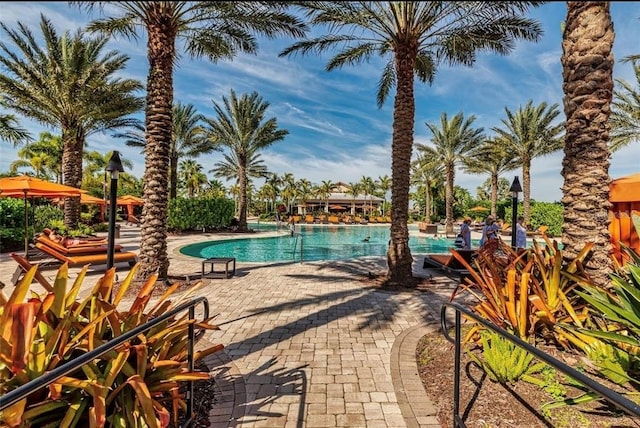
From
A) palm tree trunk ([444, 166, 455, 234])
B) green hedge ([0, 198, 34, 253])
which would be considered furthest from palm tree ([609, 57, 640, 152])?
green hedge ([0, 198, 34, 253])

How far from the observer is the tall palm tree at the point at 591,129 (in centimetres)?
404

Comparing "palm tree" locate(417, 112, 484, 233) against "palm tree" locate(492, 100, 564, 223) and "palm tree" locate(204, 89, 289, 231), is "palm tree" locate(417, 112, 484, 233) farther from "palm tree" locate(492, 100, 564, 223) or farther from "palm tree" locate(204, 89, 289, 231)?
"palm tree" locate(204, 89, 289, 231)

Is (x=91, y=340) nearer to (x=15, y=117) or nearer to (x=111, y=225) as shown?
(x=111, y=225)

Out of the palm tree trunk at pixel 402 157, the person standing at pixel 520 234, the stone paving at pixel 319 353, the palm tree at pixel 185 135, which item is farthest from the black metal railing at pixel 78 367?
the palm tree at pixel 185 135

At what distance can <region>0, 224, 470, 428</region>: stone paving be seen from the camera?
10.3ft

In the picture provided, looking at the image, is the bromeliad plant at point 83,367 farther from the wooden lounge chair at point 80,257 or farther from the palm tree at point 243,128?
the palm tree at point 243,128

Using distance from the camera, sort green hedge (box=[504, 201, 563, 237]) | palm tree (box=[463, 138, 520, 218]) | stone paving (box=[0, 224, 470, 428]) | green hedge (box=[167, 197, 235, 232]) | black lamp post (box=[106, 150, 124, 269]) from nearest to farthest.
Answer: stone paving (box=[0, 224, 470, 428])
black lamp post (box=[106, 150, 124, 269])
green hedge (box=[167, 197, 235, 232])
palm tree (box=[463, 138, 520, 218])
green hedge (box=[504, 201, 563, 237])

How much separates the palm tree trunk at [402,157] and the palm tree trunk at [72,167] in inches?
626

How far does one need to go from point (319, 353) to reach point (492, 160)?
1164 inches

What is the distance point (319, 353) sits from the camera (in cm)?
450

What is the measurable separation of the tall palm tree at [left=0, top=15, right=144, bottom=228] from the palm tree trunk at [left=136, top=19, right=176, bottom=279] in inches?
354

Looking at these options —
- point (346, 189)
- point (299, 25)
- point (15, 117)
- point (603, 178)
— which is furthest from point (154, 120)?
point (346, 189)

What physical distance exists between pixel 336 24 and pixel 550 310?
339 inches

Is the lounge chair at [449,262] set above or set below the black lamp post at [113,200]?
below
